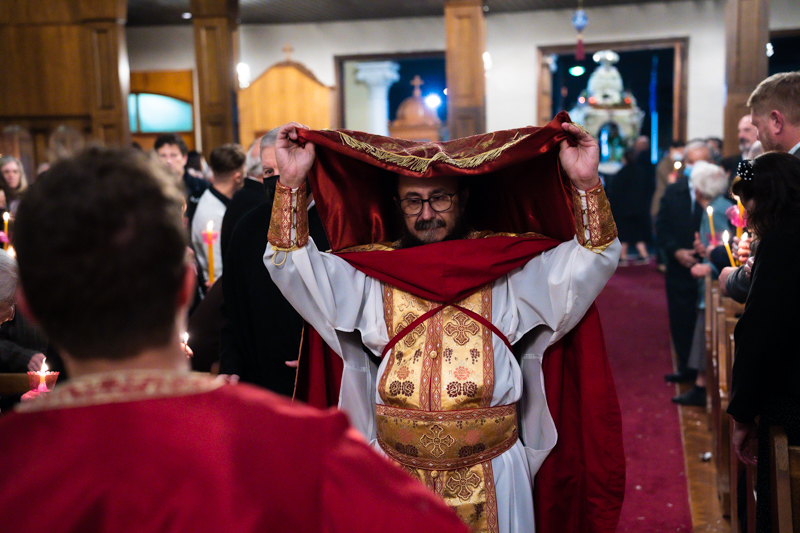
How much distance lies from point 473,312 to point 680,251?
11.8 ft

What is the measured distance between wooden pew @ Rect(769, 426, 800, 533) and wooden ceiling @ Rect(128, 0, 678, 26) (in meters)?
9.68

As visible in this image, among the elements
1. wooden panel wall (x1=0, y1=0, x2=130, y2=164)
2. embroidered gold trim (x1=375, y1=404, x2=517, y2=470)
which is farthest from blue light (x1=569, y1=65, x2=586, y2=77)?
embroidered gold trim (x1=375, y1=404, x2=517, y2=470)

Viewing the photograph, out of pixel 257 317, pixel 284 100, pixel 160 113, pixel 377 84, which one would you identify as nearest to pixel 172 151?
pixel 257 317

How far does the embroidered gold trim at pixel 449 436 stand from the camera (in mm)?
2084

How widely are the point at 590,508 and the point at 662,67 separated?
14.7 m

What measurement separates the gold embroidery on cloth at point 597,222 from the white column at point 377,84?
36.6ft

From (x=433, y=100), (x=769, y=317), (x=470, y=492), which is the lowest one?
(x=470, y=492)

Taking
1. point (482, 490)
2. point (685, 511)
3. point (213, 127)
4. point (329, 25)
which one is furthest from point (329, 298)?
point (329, 25)

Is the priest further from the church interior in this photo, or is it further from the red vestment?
the church interior

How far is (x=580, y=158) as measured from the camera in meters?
2.08

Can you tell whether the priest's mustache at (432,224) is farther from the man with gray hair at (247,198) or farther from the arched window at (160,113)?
the arched window at (160,113)

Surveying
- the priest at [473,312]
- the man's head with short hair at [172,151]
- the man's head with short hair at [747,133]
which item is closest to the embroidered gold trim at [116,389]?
the priest at [473,312]

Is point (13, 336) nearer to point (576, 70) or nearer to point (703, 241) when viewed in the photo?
point (703, 241)

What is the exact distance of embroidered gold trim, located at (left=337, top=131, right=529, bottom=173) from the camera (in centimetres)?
213
